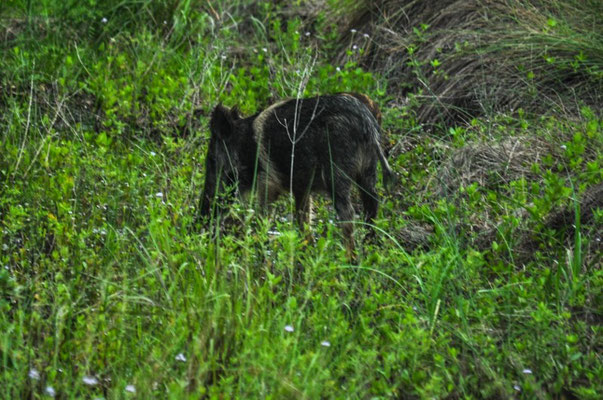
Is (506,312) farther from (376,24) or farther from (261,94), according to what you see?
(376,24)

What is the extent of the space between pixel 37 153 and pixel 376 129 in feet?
6.54

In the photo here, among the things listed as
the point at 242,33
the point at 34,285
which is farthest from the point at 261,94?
the point at 34,285

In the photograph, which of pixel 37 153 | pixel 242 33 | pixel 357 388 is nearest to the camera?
pixel 357 388

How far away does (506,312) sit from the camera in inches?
153

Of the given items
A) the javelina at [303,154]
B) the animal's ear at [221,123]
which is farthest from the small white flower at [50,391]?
the animal's ear at [221,123]

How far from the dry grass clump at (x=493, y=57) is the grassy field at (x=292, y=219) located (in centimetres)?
2

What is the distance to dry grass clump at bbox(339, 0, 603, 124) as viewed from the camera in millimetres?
5938

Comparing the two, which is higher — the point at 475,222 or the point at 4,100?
the point at 4,100

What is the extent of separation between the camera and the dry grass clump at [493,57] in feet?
19.5

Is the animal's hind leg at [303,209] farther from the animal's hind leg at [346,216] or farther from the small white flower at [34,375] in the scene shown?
the small white flower at [34,375]

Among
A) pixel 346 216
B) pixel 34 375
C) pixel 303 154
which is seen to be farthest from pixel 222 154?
pixel 34 375

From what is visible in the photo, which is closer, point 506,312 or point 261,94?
point 506,312

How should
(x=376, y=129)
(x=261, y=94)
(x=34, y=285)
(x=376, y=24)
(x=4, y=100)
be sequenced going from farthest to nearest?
(x=376, y=24) < (x=261, y=94) < (x=4, y=100) < (x=376, y=129) < (x=34, y=285)

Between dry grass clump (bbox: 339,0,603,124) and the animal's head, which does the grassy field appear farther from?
the animal's head
